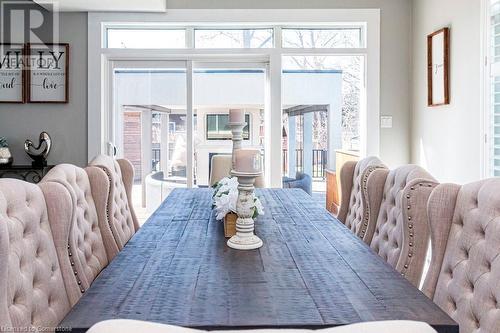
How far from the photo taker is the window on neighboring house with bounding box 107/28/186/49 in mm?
4770

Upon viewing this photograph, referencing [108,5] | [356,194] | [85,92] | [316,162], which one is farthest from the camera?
[316,162]

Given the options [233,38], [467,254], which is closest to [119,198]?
[467,254]

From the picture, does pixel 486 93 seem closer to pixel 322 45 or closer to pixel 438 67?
pixel 438 67

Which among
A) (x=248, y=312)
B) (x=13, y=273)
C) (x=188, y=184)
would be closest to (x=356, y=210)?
(x=248, y=312)

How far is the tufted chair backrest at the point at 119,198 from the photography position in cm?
247

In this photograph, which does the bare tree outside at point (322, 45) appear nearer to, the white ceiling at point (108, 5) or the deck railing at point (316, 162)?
the deck railing at point (316, 162)

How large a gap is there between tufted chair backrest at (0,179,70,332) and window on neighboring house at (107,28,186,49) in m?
3.46

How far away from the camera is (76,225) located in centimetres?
199

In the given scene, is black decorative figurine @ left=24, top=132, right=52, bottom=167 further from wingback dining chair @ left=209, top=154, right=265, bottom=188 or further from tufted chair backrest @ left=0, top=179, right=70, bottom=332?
tufted chair backrest @ left=0, top=179, right=70, bottom=332

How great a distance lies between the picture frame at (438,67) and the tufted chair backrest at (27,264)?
3.36 m

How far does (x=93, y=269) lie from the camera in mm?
2082

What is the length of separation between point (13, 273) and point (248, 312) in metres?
0.67

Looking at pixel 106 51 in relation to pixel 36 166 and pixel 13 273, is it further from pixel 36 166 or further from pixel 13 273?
pixel 13 273

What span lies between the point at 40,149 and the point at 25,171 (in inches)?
10.5
